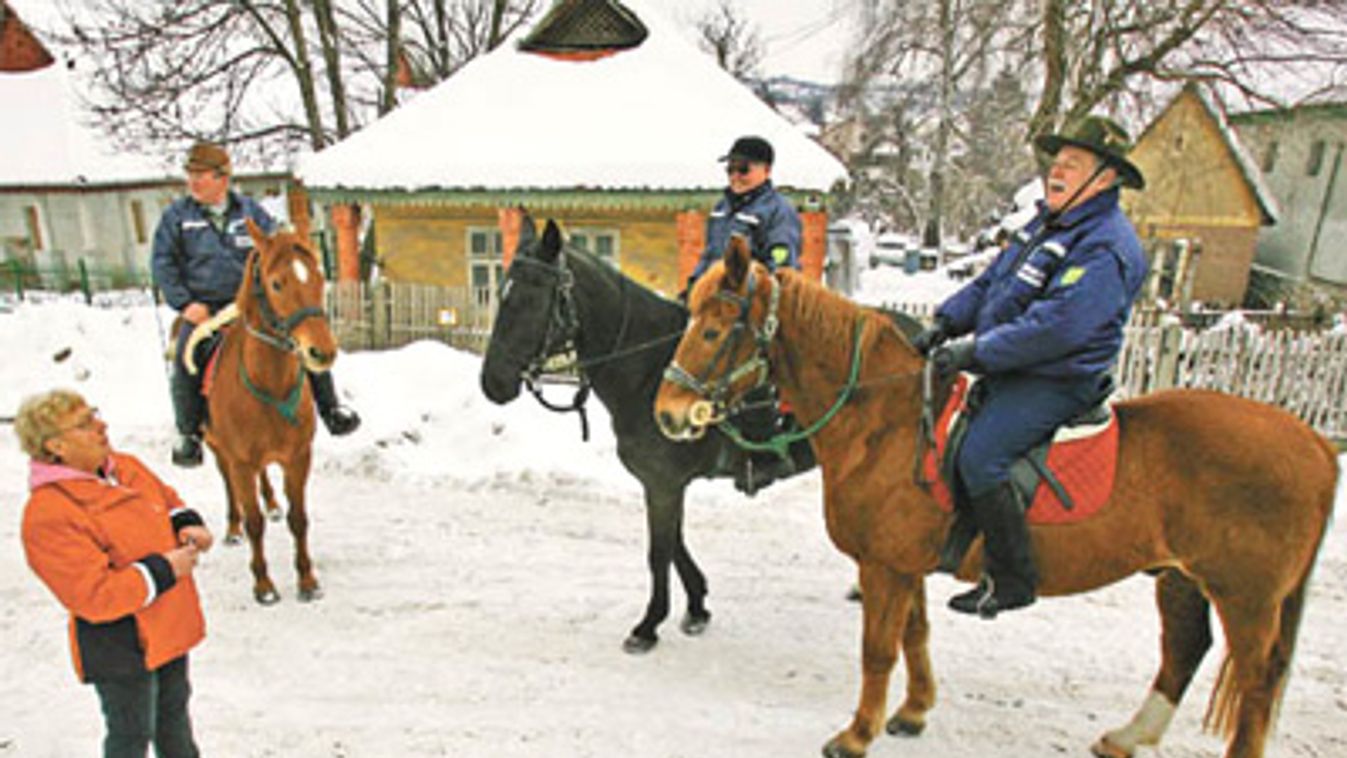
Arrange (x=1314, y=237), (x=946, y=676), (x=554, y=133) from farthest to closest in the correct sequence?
(x=1314, y=237) < (x=554, y=133) < (x=946, y=676)

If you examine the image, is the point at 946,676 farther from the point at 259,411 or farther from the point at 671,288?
the point at 671,288

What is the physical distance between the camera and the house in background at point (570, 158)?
41.0ft

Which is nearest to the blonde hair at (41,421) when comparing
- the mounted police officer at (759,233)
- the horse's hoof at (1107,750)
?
the mounted police officer at (759,233)

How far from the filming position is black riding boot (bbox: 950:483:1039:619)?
316cm

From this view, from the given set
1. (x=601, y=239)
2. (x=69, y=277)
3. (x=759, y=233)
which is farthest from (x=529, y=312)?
(x=69, y=277)

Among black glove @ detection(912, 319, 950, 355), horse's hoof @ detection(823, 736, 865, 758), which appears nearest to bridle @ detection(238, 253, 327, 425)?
black glove @ detection(912, 319, 950, 355)

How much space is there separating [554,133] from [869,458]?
454 inches

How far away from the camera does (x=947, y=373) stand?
332 centimetres

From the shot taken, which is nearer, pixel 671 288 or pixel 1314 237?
pixel 671 288

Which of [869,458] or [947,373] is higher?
[947,373]

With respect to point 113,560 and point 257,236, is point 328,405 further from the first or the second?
point 113,560

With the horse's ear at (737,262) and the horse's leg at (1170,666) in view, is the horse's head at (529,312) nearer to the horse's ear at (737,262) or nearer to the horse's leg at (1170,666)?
the horse's ear at (737,262)

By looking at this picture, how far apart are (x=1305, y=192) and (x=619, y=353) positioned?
1193 inches

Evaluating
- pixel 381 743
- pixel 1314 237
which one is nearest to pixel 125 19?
pixel 381 743
